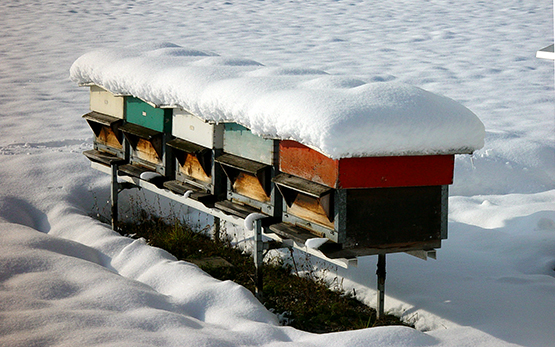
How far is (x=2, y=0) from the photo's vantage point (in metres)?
30.4

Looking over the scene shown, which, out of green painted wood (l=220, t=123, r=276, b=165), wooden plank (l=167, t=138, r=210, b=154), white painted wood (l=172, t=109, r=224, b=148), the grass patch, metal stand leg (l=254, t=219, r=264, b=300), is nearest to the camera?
green painted wood (l=220, t=123, r=276, b=165)

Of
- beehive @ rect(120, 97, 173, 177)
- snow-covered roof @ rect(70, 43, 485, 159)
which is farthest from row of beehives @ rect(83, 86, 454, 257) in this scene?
beehive @ rect(120, 97, 173, 177)

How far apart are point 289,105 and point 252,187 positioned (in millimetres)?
1257

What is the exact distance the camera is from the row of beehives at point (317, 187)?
5395 millimetres

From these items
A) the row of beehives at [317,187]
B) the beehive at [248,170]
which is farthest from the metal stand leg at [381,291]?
the beehive at [248,170]

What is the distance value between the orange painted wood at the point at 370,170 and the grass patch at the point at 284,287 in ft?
5.07

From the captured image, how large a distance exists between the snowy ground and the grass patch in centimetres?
44

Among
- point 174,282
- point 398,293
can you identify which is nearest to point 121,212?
point 174,282

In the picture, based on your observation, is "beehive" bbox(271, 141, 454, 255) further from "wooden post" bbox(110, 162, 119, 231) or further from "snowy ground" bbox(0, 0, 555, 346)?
"wooden post" bbox(110, 162, 119, 231)

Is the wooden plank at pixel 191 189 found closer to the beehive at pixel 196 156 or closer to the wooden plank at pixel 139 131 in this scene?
the beehive at pixel 196 156

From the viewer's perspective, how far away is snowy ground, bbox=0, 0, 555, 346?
5418 mm

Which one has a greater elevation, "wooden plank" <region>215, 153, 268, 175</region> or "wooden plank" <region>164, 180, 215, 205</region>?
"wooden plank" <region>215, 153, 268, 175</region>

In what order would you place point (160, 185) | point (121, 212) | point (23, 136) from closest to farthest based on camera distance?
1. point (160, 185)
2. point (121, 212)
3. point (23, 136)

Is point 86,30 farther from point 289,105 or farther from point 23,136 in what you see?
point 289,105
